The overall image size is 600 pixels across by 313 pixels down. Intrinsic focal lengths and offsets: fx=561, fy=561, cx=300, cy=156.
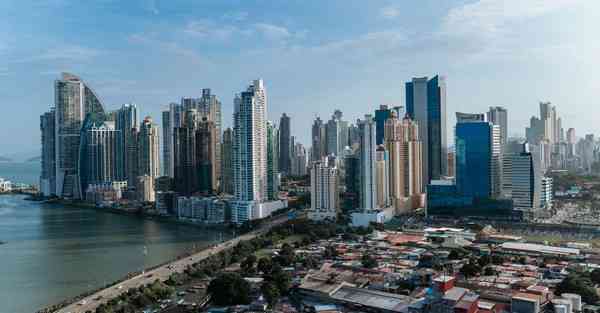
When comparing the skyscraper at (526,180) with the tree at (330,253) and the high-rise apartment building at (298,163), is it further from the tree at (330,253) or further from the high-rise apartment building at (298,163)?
the high-rise apartment building at (298,163)

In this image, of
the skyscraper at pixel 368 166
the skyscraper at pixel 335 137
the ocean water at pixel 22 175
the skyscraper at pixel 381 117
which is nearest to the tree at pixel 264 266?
the skyscraper at pixel 368 166

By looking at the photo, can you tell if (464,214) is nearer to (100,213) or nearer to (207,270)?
(207,270)

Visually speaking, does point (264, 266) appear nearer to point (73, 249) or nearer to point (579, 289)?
point (579, 289)

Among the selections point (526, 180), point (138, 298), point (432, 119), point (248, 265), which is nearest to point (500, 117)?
point (432, 119)

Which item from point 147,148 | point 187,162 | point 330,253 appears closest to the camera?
point 330,253

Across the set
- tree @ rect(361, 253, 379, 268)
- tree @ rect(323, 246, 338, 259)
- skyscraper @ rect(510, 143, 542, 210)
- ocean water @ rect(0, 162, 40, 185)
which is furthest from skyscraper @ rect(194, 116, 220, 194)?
ocean water @ rect(0, 162, 40, 185)
